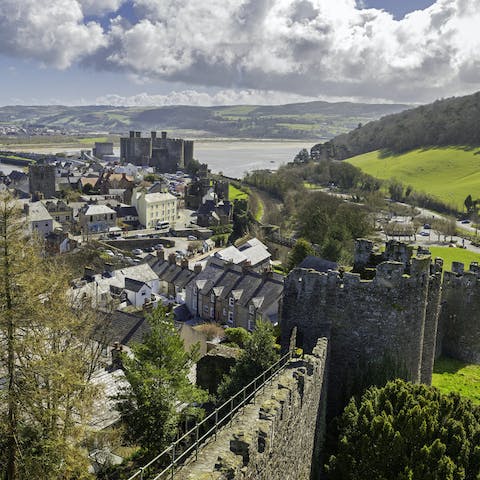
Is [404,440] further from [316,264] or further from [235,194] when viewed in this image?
[235,194]

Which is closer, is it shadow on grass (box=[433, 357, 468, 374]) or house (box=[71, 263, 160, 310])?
shadow on grass (box=[433, 357, 468, 374])

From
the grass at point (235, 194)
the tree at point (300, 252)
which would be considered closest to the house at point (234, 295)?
the tree at point (300, 252)

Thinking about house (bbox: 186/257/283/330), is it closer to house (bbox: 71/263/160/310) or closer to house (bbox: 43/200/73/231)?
house (bbox: 71/263/160/310)

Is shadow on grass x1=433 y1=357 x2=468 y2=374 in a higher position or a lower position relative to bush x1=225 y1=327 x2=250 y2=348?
higher

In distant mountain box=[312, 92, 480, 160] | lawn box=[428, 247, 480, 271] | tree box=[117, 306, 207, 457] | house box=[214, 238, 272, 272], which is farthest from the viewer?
distant mountain box=[312, 92, 480, 160]

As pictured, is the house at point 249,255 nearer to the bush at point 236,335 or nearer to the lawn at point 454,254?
the bush at point 236,335

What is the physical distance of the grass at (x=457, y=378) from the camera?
61.8ft

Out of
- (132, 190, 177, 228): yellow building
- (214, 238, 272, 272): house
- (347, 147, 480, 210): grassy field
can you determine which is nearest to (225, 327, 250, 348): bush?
(214, 238, 272, 272): house

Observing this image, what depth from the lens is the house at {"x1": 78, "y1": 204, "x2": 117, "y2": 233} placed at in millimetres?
71125

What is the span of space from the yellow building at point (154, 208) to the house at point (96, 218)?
5718mm

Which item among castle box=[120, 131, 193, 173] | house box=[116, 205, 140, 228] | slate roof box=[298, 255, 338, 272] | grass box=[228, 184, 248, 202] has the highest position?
castle box=[120, 131, 193, 173]

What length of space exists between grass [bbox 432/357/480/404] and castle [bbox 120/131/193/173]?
120 m

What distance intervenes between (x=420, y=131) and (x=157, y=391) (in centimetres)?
16477

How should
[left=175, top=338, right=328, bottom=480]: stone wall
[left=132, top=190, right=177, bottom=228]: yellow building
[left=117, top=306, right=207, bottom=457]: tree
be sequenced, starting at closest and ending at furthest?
[left=175, top=338, right=328, bottom=480]: stone wall → [left=117, top=306, right=207, bottom=457]: tree → [left=132, top=190, right=177, bottom=228]: yellow building
